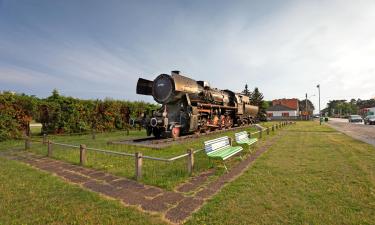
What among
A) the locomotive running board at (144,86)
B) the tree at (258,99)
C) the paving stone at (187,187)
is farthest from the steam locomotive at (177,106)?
the tree at (258,99)

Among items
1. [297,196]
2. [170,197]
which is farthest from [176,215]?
[297,196]

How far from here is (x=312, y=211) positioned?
14.0 feet

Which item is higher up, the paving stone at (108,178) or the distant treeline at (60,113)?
the distant treeline at (60,113)

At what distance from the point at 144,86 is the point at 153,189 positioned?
10.8m

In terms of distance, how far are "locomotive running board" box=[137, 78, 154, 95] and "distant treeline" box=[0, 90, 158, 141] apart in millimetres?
6920

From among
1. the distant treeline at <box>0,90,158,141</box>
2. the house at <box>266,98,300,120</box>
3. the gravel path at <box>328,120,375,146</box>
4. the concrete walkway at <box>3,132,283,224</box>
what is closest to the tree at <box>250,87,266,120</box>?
the house at <box>266,98,300,120</box>

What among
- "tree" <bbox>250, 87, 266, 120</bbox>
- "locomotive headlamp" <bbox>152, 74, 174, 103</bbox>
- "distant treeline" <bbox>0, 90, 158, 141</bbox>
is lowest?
"distant treeline" <bbox>0, 90, 158, 141</bbox>

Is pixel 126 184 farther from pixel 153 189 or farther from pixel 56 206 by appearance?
pixel 56 206

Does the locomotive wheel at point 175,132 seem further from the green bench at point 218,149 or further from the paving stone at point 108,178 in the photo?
the paving stone at point 108,178

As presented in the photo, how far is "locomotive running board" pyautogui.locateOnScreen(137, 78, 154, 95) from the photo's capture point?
15382 millimetres

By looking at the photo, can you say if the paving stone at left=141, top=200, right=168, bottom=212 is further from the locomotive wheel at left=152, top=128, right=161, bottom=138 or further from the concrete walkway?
the locomotive wheel at left=152, top=128, right=161, bottom=138

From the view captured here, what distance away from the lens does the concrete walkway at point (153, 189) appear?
4.55 metres

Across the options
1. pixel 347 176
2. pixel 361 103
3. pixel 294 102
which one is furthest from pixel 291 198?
pixel 361 103

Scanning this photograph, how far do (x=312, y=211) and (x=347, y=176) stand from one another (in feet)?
9.85
